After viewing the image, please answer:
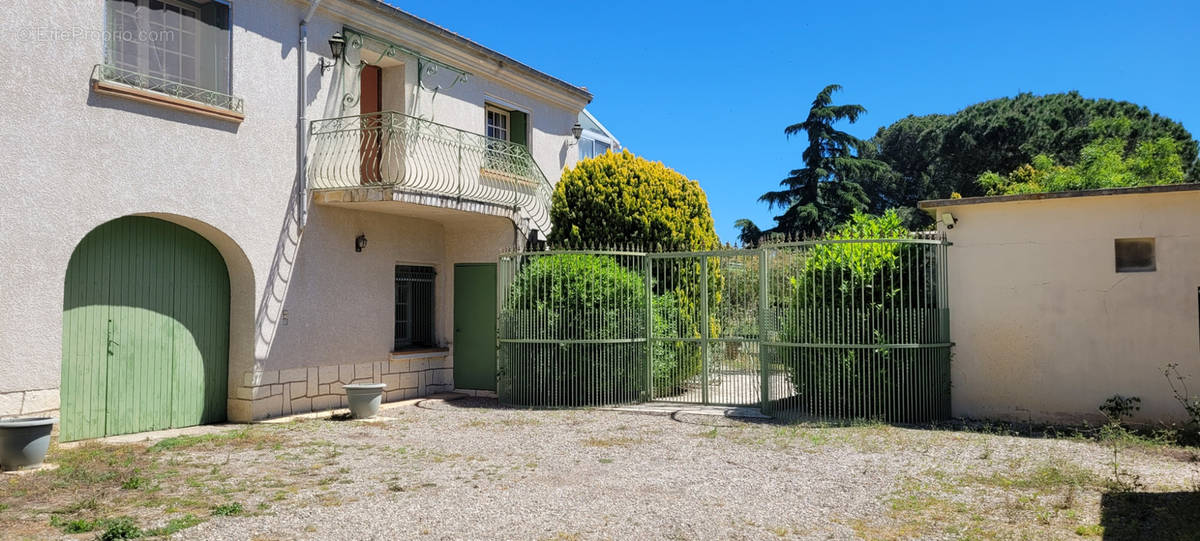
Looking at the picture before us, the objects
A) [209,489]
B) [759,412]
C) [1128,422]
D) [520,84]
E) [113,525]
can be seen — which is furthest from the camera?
[520,84]

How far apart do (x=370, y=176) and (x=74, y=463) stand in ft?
18.4

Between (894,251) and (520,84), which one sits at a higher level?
(520,84)

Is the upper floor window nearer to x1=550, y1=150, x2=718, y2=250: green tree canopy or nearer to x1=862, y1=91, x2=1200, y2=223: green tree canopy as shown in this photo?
x1=550, y1=150, x2=718, y2=250: green tree canopy

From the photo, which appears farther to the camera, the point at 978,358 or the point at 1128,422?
the point at 978,358

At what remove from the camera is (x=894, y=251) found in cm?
1002

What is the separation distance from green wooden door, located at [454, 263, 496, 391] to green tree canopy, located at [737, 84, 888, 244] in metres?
18.4

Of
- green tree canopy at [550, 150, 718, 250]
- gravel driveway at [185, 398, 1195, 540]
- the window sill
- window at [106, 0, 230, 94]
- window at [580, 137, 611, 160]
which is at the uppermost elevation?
window at [580, 137, 611, 160]

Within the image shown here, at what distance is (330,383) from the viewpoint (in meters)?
11.1

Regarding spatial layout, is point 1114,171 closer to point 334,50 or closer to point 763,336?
point 763,336

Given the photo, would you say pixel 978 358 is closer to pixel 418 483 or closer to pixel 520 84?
pixel 418 483

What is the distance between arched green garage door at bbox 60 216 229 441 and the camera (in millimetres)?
8461

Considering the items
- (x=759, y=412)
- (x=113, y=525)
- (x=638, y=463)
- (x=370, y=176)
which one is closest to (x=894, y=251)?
(x=759, y=412)

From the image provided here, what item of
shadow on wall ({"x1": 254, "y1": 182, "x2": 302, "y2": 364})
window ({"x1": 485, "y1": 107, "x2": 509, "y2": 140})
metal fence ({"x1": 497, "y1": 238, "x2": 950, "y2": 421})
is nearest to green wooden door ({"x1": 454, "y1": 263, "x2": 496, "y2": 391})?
metal fence ({"x1": 497, "y1": 238, "x2": 950, "y2": 421})

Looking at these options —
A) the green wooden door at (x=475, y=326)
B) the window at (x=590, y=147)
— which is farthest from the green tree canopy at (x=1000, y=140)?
the green wooden door at (x=475, y=326)
